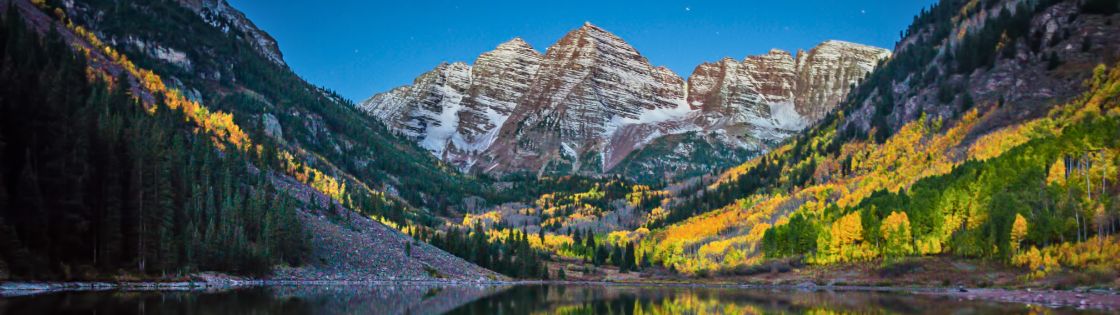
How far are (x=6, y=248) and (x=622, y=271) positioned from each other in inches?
5911

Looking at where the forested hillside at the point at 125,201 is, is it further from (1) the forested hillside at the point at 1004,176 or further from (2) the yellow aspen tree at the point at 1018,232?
(2) the yellow aspen tree at the point at 1018,232

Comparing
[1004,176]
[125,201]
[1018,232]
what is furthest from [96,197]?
[1004,176]

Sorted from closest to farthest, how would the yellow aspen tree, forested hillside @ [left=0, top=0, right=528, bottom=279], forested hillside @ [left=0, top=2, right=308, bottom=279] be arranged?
1. forested hillside @ [left=0, top=2, right=308, bottom=279]
2. forested hillside @ [left=0, top=0, right=528, bottom=279]
3. the yellow aspen tree

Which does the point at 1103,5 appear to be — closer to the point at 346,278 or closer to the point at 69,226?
the point at 346,278

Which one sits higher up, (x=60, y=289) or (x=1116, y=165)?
(x=1116, y=165)

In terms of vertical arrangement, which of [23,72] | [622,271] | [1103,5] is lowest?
[622,271]

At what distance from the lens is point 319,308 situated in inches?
2101

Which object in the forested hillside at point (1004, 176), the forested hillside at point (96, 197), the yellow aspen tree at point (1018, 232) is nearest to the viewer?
the forested hillside at point (96, 197)

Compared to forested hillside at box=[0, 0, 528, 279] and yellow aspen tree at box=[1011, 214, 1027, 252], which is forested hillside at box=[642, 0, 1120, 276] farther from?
forested hillside at box=[0, 0, 528, 279]

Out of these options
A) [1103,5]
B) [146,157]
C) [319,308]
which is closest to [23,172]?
[146,157]

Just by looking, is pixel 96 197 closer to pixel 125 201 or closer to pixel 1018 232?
pixel 125 201

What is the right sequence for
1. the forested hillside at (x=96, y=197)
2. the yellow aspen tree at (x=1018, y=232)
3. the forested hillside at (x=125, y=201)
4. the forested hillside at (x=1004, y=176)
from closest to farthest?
the forested hillside at (x=96, y=197)
the forested hillside at (x=125, y=201)
the yellow aspen tree at (x=1018, y=232)
the forested hillside at (x=1004, y=176)

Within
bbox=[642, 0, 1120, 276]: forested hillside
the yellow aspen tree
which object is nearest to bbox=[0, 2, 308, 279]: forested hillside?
bbox=[642, 0, 1120, 276]: forested hillside

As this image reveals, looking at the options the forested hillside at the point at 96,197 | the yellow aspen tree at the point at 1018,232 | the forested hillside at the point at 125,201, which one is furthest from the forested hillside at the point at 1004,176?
the forested hillside at the point at 96,197
